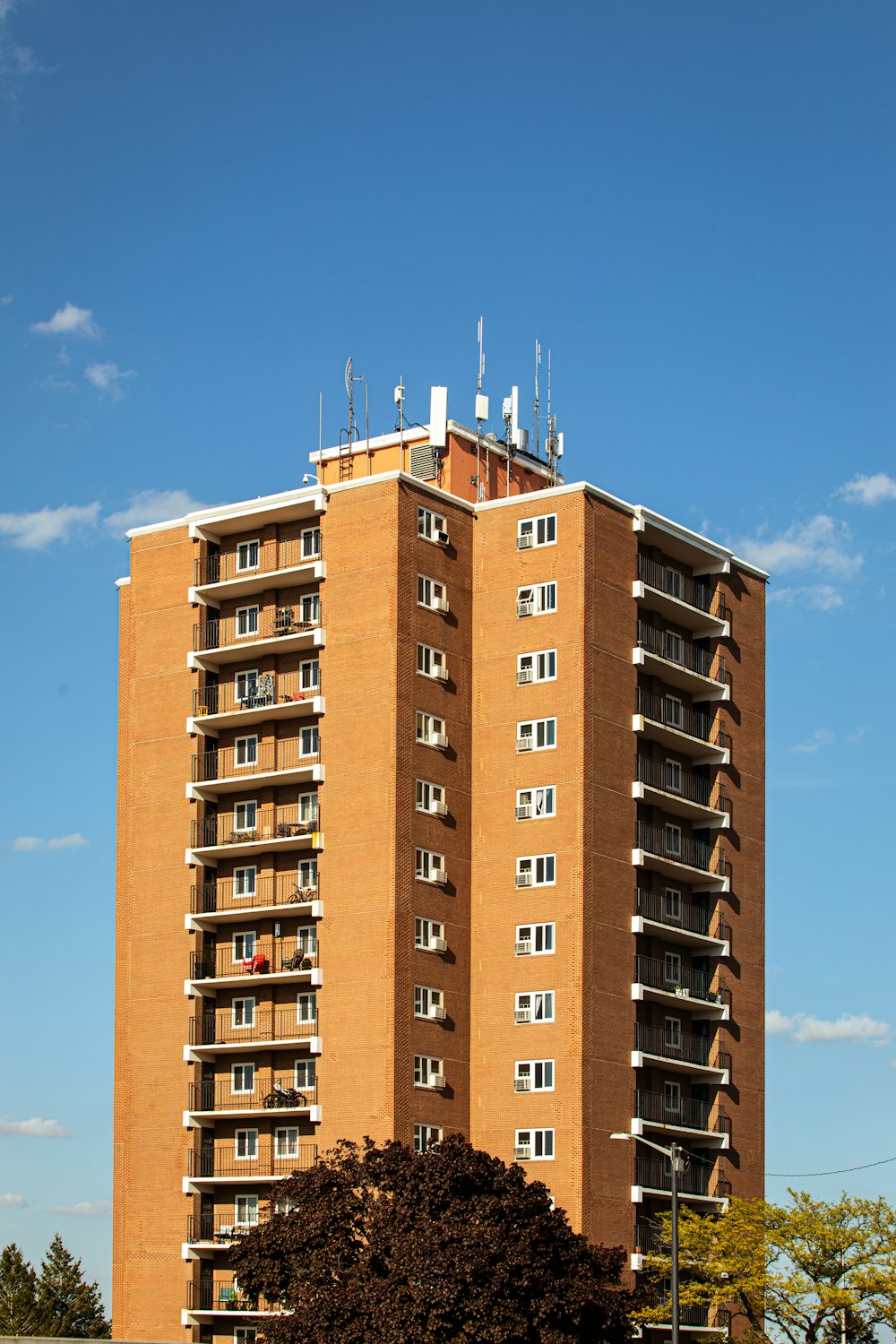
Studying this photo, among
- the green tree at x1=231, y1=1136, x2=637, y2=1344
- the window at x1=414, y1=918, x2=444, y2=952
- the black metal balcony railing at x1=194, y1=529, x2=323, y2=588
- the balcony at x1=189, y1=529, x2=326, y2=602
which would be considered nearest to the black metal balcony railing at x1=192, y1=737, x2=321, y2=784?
the balcony at x1=189, y1=529, x2=326, y2=602

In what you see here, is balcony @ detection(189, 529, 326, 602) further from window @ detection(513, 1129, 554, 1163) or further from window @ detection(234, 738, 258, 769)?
window @ detection(513, 1129, 554, 1163)

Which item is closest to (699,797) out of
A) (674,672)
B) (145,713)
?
(674,672)

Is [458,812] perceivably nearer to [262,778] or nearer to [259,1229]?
[262,778]

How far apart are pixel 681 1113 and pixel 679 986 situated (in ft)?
15.9

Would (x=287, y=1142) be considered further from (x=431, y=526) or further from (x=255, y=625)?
(x=431, y=526)

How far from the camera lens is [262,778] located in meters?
79.4

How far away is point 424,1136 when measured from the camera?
74.9 m

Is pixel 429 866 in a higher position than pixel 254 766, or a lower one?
lower

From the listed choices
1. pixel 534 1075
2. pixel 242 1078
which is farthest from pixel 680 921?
pixel 242 1078

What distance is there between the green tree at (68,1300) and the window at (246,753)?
45.3 meters

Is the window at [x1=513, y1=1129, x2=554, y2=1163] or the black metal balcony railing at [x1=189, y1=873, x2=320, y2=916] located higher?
the black metal balcony railing at [x1=189, y1=873, x2=320, y2=916]

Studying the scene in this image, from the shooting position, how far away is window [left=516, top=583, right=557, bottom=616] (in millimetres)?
80500

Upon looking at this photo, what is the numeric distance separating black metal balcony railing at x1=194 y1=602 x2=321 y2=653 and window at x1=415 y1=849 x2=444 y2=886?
32.4ft

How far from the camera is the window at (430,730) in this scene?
78.2 meters
